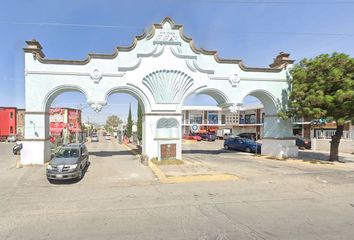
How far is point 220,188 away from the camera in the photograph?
1188 centimetres

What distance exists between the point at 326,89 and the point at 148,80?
12.2 meters

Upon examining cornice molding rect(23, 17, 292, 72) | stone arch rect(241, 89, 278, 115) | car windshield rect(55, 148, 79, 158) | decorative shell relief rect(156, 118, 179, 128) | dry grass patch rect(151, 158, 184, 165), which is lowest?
dry grass patch rect(151, 158, 184, 165)

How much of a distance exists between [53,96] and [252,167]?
1404 centimetres

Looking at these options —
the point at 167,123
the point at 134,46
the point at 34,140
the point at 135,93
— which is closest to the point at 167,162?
the point at 167,123

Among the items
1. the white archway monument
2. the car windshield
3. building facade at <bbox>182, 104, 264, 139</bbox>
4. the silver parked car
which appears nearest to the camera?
the silver parked car

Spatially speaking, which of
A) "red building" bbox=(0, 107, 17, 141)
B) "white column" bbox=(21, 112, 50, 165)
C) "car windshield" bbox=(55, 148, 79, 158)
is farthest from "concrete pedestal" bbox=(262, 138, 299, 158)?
"red building" bbox=(0, 107, 17, 141)

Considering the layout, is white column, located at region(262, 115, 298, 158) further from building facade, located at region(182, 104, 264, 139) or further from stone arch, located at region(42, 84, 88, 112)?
building facade, located at region(182, 104, 264, 139)

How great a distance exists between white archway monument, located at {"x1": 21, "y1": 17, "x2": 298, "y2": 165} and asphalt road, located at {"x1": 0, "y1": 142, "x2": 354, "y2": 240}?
567cm

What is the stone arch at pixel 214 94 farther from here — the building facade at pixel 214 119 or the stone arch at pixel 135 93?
the building facade at pixel 214 119

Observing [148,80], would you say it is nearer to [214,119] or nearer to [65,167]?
[65,167]

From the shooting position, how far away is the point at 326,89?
64.5ft

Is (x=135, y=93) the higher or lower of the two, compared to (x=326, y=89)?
lower

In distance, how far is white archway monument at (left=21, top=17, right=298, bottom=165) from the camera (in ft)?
62.3

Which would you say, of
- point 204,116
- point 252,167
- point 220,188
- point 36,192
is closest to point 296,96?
point 252,167
